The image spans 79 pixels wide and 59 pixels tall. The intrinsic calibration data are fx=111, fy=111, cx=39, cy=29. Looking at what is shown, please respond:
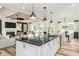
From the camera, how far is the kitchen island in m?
2.37

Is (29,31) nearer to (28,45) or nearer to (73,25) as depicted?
(28,45)

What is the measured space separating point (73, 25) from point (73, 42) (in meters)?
0.36

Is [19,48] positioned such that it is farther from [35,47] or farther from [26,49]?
[35,47]

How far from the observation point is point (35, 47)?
2381mm

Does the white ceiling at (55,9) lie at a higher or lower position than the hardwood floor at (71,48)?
higher

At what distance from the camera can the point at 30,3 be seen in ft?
7.89

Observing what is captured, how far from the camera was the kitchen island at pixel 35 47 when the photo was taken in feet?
7.77

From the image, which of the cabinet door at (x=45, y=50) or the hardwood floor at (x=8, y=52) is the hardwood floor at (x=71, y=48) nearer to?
the cabinet door at (x=45, y=50)

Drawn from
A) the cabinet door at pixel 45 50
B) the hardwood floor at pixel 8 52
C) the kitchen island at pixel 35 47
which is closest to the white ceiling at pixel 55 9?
the kitchen island at pixel 35 47

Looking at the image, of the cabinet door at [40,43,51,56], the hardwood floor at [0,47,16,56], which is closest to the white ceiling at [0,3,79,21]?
the cabinet door at [40,43,51,56]

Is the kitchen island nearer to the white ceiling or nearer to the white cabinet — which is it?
the white cabinet

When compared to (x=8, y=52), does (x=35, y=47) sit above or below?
above

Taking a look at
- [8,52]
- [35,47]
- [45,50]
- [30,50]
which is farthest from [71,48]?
[8,52]

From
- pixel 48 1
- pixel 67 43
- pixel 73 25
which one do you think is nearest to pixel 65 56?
pixel 67 43
